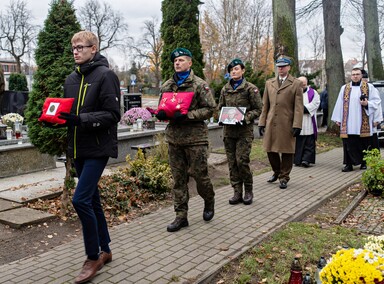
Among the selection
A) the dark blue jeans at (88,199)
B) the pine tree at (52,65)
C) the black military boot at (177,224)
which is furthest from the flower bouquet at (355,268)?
the pine tree at (52,65)

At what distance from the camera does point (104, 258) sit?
4.26 m

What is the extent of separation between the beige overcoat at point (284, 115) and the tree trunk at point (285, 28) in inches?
256

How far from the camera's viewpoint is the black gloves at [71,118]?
3711mm

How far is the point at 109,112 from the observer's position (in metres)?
3.90

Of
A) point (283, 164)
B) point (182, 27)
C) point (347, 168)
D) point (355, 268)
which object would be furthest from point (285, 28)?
point (355, 268)

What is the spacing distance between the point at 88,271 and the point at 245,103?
354 cm

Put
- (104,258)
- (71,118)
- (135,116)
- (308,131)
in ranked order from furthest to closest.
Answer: (135,116)
(308,131)
(104,258)
(71,118)

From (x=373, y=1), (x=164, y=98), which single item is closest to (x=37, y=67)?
(x=164, y=98)

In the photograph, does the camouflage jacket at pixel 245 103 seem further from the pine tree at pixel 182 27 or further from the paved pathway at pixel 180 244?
the pine tree at pixel 182 27

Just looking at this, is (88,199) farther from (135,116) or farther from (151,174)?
(135,116)

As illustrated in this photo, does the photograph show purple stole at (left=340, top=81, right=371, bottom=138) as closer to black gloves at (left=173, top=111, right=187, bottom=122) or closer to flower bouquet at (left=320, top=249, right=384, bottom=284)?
black gloves at (left=173, top=111, right=187, bottom=122)

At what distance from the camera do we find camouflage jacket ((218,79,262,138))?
6.35m

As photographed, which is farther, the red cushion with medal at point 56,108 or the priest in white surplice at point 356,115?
the priest in white surplice at point 356,115

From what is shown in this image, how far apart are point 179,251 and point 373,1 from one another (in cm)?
2042
